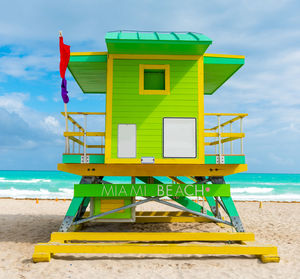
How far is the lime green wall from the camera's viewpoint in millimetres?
8867

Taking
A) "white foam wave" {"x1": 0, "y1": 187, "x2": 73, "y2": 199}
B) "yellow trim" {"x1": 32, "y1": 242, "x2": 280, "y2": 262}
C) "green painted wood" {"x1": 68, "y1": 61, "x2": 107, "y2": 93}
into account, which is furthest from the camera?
"white foam wave" {"x1": 0, "y1": 187, "x2": 73, "y2": 199}

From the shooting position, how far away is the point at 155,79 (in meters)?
9.47

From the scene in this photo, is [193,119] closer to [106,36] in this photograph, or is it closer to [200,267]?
[106,36]

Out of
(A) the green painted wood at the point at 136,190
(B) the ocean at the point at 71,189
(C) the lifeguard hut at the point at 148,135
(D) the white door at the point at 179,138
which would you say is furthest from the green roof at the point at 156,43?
(B) the ocean at the point at 71,189

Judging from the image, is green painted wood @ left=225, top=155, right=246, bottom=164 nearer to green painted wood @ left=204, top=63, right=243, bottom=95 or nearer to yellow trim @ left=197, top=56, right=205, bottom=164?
yellow trim @ left=197, top=56, right=205, bottom=164

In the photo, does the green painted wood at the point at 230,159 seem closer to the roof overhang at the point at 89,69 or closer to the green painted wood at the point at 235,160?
the green painted wood at the point at 235,160

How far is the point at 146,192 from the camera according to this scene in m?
8.91

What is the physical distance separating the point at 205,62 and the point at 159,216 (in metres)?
6.80

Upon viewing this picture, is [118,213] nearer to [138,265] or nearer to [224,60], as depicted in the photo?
[138,265]

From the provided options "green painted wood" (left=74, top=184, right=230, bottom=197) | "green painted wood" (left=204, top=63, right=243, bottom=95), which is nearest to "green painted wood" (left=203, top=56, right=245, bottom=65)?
"green painted wood" (left=204, top=63, right=243, bottom=95)

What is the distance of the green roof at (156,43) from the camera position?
855 cm

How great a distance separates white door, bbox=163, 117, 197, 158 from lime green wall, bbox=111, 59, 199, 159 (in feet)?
0.50

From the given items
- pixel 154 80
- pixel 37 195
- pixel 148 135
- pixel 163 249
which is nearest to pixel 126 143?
pixel 148 135

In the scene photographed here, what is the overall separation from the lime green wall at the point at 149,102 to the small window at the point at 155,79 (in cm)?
12
